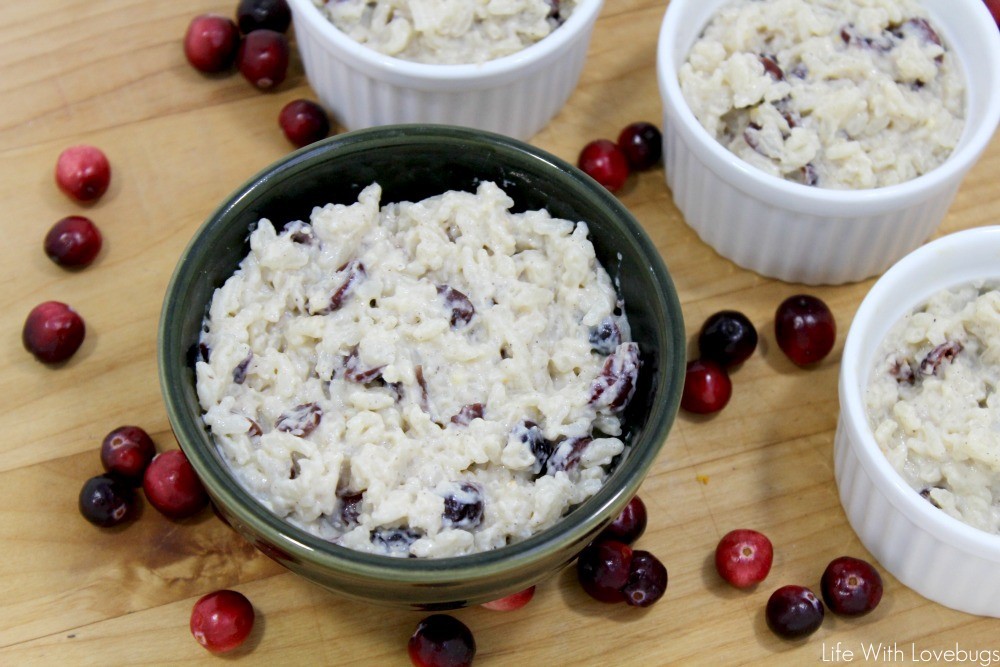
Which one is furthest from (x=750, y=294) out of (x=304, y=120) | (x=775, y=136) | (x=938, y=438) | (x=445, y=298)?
(x=304, y=120)

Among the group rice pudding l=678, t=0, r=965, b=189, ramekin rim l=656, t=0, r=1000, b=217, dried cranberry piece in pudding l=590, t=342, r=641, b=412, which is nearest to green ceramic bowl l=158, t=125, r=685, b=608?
dried cranberry piece in pudding l=590, t=342, r=641, b=412

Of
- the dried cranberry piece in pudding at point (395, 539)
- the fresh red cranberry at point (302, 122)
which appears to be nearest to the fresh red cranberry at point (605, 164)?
the fresh red cranberry at point (302, 122)

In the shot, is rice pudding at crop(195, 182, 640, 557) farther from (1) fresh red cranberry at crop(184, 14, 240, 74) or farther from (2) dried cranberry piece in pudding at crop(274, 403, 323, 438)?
(1) fresh red cranberry at crop(184, 14, 240, 74)

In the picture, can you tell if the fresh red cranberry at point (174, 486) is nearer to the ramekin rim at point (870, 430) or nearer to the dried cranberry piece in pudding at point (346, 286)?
the dried cranberry piece in pudding at point (346, 286)

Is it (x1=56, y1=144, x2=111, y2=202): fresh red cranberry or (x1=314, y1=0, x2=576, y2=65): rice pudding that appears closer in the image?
(x1=314, y1=0, x2=576, y2=65): rice pudding

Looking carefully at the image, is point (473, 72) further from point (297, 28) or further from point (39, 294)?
point (39, 294)
